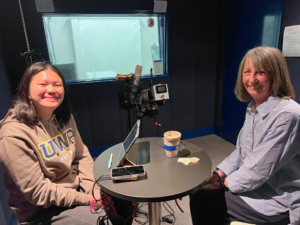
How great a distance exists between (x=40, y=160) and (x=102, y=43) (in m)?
2.05

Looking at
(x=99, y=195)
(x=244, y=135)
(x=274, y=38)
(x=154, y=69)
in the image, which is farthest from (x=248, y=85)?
(x=154, y=69)

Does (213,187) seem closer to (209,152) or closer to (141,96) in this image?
(141,96)

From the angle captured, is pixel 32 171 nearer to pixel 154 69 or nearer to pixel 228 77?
pixel 154 69

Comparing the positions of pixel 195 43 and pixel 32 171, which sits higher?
pixel 195 43

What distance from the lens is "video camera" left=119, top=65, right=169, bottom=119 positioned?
1.52 metres

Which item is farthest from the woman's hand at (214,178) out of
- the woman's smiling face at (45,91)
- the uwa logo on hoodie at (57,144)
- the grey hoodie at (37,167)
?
the woman's smiling face at (45,91)

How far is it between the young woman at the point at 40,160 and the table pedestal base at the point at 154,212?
216mm

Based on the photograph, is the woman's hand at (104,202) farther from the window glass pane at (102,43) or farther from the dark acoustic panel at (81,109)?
the window glass pane at (102,43)

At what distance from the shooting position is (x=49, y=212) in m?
1.06

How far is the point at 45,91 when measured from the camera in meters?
1.07

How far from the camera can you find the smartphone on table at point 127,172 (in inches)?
38.5

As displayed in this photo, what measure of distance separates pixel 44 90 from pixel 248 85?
1138mm

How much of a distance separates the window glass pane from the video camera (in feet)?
1.72

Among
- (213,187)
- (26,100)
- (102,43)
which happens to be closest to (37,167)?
(26,100)
